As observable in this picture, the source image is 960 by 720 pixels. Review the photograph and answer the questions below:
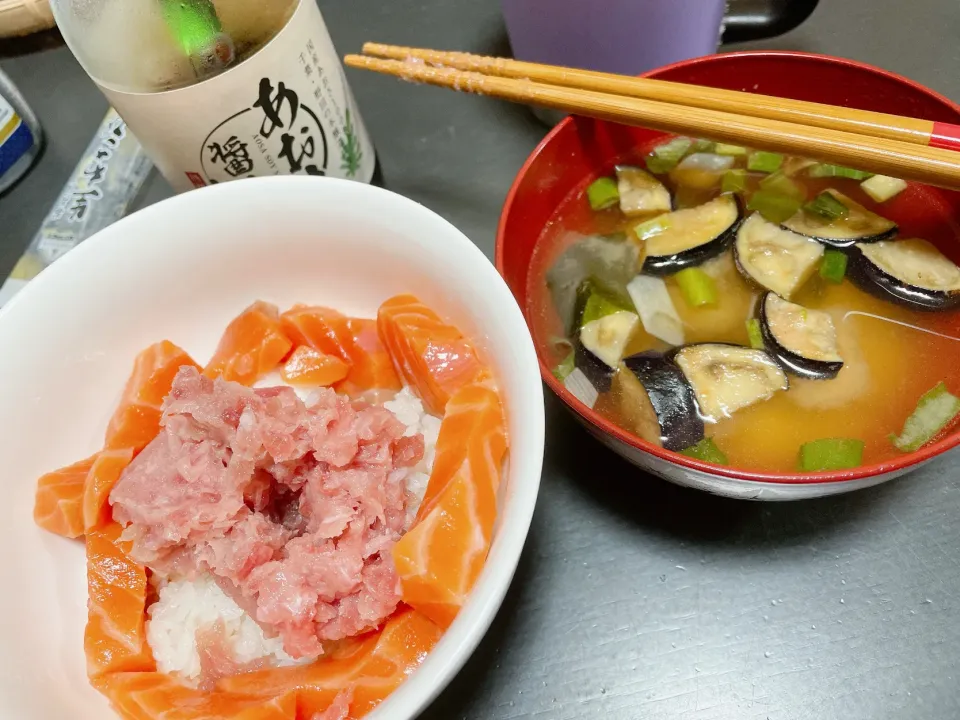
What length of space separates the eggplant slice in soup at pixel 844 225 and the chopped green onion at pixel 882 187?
36 mm

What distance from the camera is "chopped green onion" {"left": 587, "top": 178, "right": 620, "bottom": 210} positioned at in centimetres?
142

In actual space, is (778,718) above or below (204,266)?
below

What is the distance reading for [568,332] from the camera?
1294 mm

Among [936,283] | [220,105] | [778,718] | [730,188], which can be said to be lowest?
[778,718]

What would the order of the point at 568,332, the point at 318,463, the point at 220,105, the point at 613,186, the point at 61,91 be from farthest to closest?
the point at 61,91, the point at 613,186, the point at 568,332, the point at 220,105, the point at 318,463

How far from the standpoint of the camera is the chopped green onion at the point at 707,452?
3.64ft

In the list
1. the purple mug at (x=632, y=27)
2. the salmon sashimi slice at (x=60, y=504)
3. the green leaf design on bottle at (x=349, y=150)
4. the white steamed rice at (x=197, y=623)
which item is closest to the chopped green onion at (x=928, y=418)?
the white steamed rice at (x=197, y=623)

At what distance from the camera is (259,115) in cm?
124

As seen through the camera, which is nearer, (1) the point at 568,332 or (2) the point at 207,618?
(2) the point at 207,618

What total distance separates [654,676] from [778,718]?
0.19m

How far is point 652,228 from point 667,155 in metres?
0.20

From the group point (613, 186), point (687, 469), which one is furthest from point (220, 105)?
point (687, 469)

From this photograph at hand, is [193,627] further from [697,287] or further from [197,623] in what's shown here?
[697,287]

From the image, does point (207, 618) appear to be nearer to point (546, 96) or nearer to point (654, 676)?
point (654, 676)
